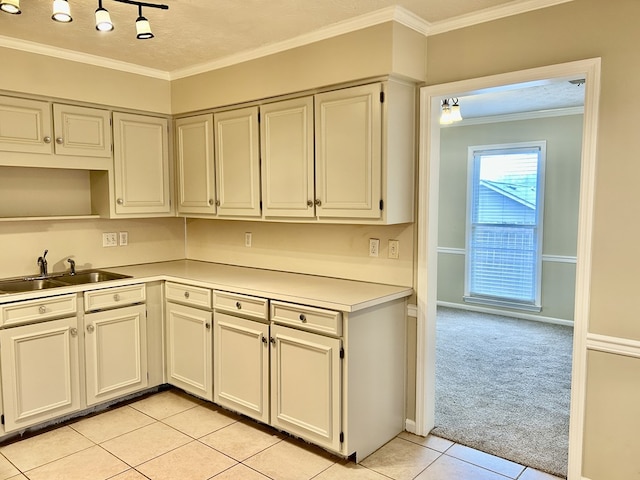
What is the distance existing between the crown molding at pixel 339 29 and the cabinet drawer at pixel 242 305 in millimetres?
1599

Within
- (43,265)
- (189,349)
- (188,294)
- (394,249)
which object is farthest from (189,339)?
(394,249)

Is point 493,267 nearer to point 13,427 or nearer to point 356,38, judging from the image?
point 356,38

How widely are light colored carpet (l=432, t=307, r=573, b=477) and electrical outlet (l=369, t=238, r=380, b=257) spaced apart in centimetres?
118

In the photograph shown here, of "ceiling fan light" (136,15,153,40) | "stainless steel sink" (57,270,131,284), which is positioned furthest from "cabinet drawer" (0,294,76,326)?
"ceiling fan light" (136,15,153,40)

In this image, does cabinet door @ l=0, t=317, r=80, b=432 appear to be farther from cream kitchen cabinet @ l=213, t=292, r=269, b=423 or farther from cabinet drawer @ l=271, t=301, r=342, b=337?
cabinet drawer @ l=271, t=301, r=342, b=337

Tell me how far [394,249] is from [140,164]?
2127 millimetres

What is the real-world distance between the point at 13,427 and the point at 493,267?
5.23 m

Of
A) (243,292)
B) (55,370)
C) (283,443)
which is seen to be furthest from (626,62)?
(55,370)

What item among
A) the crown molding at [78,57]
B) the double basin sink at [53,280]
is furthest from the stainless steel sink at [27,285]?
the crown molding at [78,57]

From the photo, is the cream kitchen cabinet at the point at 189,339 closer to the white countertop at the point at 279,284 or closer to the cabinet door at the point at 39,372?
the white countertop at the point at 279,284

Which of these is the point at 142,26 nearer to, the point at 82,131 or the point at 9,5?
the point at 9,5

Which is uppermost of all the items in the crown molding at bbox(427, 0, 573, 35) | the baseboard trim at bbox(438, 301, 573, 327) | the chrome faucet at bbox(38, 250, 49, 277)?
the crown molding at bbox(427, 0, 573, 35)

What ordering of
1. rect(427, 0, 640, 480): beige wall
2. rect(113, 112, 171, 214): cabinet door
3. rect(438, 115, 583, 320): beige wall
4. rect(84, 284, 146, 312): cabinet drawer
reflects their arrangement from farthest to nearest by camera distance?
rect(438, 115, 583, 320): beige wall → rect(113, 112, 171, 214): cabinet door → rect(84, 284, 146, 312): cabinet drawer → rect(427, 0, 640, 480): beige wall

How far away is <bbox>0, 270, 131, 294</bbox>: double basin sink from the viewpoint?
10.8 ft
